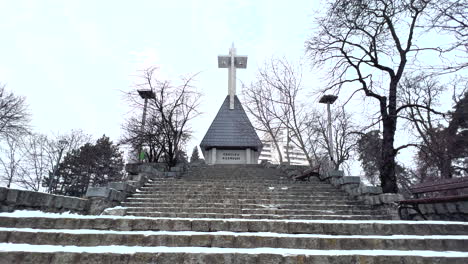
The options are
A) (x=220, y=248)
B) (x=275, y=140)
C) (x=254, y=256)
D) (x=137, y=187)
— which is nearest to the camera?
(x=254, y=256)

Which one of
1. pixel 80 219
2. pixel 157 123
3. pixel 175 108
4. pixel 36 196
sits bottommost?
pixel 80 219

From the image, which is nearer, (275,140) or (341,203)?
(341,203)

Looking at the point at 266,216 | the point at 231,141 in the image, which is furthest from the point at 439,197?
the point at 231,141

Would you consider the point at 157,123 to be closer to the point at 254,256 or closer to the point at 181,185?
the point at 181,185

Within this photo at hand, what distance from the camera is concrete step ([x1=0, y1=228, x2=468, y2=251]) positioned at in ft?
11.2

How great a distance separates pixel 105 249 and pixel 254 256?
188 cm

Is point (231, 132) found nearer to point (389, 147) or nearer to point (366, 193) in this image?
point (389, 147)

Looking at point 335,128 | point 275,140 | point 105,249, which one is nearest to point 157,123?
point 275,140

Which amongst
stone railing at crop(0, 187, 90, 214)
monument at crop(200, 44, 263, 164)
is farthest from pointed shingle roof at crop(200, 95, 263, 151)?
stone railing at crop(0, 187, 90, 214)

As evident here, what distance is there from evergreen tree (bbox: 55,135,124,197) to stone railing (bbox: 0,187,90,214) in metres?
24.1

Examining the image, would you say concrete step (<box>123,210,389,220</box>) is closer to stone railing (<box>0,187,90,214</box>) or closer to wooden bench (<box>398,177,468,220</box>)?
wooden bench (<box>398,177,468,220</box>)

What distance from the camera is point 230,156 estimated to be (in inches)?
827

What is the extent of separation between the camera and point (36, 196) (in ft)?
15.5

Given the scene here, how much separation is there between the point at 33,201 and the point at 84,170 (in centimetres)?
2698
